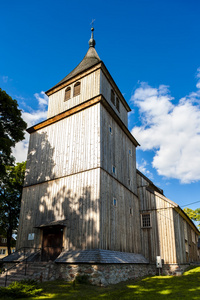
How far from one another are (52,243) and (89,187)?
4.46 metres

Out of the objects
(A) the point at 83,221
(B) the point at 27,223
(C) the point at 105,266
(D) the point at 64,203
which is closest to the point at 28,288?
(C) the point at 105,266

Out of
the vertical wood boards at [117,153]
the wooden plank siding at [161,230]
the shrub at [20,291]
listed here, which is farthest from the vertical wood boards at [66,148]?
the wooden plank siding at [161,230]

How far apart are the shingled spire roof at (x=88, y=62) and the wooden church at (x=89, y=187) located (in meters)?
0.20

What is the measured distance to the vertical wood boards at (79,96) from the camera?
18.2m

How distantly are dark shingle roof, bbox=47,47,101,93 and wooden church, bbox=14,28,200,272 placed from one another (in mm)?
198

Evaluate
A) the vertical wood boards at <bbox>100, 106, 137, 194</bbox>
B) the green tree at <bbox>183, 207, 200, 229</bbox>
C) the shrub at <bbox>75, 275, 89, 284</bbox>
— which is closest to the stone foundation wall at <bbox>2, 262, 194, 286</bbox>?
the shrub at <bbox>75, 275, 89, 284</bbox>

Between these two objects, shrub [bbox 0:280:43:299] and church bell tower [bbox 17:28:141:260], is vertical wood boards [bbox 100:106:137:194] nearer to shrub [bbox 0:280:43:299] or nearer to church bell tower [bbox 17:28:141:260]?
church bell tower [bbox 17:28:141:260]

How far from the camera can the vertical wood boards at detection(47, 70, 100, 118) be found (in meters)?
18.2

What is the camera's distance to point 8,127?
19281 millimetres

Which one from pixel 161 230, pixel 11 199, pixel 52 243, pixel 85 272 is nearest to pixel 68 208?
pixel 52 243

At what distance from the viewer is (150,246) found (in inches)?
736

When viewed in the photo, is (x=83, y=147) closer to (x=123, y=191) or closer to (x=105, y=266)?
(x=123, y=191)

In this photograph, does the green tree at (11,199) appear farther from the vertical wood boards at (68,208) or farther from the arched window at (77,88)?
the arched window at (77,88)

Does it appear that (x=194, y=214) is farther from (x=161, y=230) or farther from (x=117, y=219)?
(x=117, y=219)
